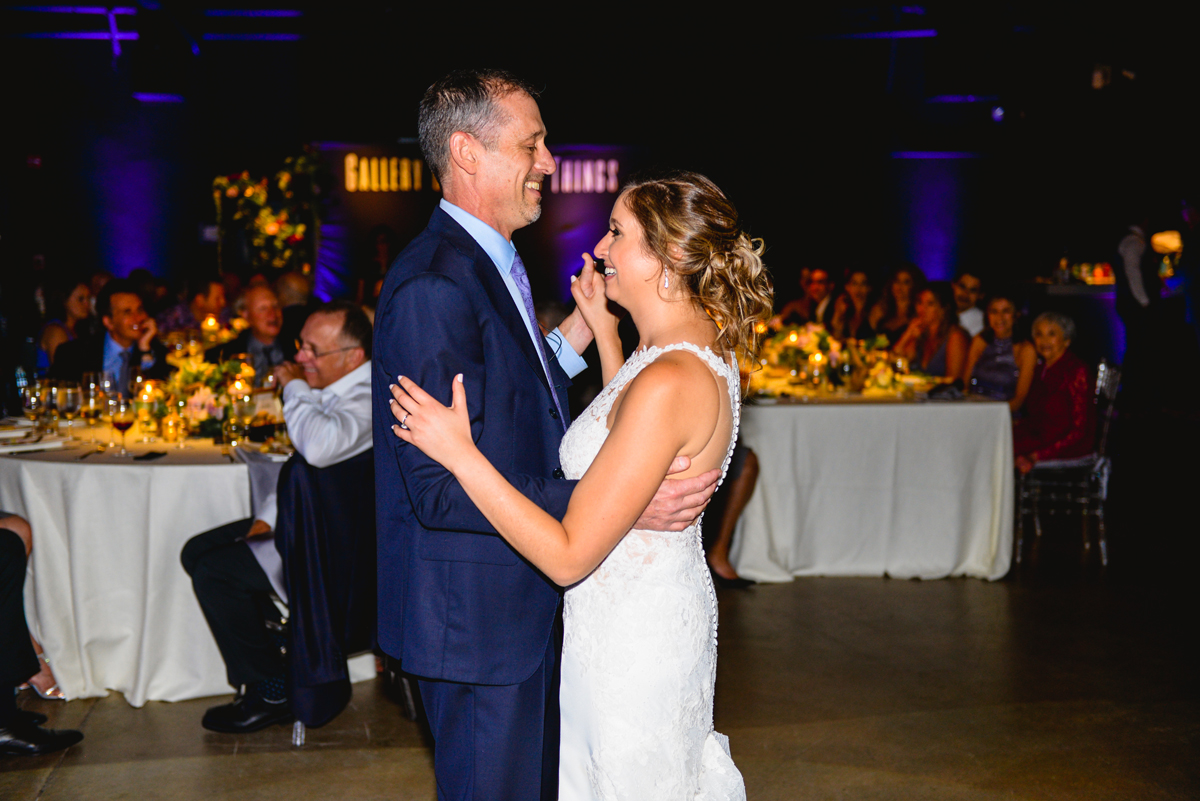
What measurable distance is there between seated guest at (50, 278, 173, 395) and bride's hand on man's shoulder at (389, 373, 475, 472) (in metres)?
3.94

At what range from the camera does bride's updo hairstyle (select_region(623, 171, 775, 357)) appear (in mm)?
1737

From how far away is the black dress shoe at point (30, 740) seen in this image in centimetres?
298

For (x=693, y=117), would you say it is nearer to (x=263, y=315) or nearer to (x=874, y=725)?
(x=263, y=315)

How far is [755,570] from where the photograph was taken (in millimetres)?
4852

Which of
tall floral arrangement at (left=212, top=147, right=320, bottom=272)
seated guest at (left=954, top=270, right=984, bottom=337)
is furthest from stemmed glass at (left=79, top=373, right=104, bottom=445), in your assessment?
tall floral arrangement at (left=212, top=147, right=320, bottom=272)

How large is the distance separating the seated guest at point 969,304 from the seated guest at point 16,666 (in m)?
5.73

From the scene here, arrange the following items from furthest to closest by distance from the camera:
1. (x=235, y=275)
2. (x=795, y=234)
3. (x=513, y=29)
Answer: (x=795, y=234), (x=513, y=29), (x=235, y=275)

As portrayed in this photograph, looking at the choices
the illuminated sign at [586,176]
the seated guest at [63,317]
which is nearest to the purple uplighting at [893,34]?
the illuminated sign at [586,176]

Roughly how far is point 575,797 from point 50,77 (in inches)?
436

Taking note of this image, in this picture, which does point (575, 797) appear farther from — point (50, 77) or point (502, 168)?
point (50, 77)

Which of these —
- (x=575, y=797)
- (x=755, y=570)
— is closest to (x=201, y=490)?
(x=575, y=797)

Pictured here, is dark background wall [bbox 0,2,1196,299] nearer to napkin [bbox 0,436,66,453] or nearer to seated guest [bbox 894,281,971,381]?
seated guest [bbox 894,281,971,381]

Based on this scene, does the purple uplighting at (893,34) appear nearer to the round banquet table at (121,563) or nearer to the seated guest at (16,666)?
the round banquet table at (121,563)

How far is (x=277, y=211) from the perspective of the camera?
1006 centimetres
